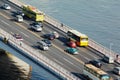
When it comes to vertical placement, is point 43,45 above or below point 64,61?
above

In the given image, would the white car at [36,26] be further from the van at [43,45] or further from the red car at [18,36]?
the van at [43,45]

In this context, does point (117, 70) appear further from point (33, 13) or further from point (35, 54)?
point (33, 13)

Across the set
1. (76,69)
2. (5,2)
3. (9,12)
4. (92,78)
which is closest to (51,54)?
(76,69)

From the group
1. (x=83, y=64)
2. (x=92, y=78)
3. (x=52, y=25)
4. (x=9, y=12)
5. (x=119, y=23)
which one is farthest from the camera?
(x=119, y=23)

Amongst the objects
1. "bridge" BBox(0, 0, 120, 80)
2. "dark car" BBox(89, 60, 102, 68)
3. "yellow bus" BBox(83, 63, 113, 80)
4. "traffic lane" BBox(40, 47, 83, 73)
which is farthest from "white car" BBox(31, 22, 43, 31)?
"yellow bus" BBox(83, 63, 113, 80)

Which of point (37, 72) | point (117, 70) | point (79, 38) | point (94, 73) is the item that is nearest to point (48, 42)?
point (79, 38)

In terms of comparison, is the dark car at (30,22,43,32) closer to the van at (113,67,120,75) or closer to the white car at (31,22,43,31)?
the white car at (31,22,43,31)

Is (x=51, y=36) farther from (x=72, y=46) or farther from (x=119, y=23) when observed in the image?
(x=119, y=23)

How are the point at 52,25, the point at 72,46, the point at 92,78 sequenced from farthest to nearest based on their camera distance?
the point at 52,25
the point at 72,46
the point at 92,78
